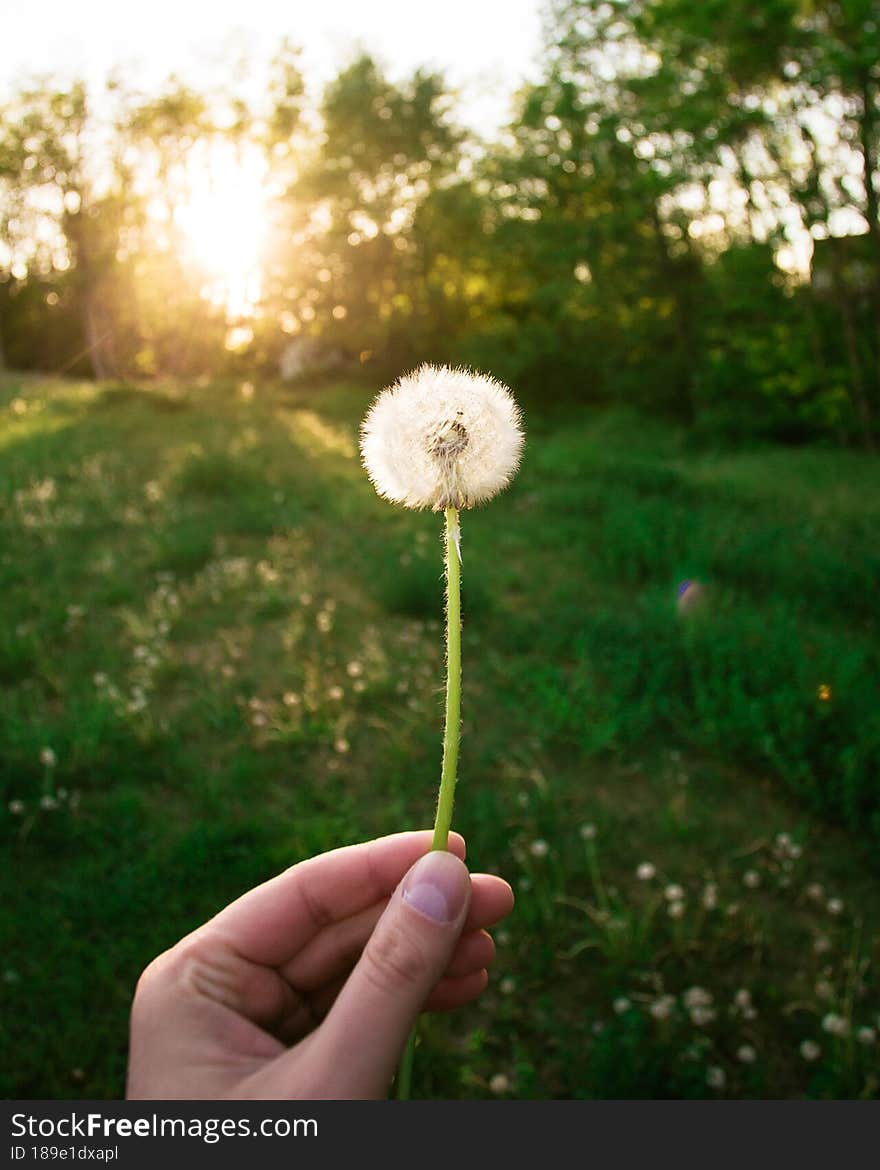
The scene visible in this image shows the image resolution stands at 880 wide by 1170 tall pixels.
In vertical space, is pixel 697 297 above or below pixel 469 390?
above

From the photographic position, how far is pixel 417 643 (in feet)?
19.8

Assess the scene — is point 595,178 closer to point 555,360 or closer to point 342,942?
point 555,360

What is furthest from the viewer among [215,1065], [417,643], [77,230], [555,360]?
[77,230]

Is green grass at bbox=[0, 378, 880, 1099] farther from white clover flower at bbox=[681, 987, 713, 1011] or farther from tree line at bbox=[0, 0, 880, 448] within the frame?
tree line at bbox=[0, 0, 880, 448]

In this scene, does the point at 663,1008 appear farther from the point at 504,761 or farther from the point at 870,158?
the point at 870,158

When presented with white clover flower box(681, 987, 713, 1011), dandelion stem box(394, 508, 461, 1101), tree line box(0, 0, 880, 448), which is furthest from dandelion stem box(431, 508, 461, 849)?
tree line box(0, 0, 880, 448)

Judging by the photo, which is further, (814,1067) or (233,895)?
(233,895)

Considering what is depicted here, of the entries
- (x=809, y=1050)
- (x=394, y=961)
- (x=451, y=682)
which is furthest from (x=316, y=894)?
(x=809, y=1050)

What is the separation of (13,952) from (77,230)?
3018cm

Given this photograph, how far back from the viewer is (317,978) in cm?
185

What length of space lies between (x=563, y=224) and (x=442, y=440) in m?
22.0

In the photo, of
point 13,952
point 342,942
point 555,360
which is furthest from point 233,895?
point 555,360

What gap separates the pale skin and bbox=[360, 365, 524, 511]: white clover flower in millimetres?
595

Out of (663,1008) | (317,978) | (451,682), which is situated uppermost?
(451,682)
